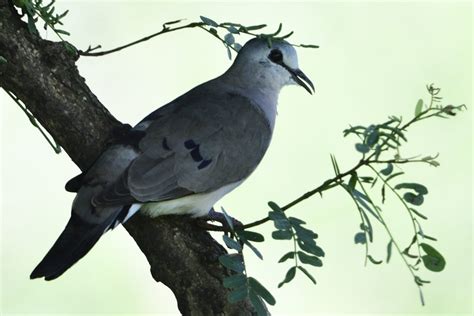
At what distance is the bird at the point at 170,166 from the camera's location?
3125 mm

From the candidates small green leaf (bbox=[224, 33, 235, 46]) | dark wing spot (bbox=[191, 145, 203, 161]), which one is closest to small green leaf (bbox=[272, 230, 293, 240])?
dark wing spot (bbox=[191, 145, 203, 161])

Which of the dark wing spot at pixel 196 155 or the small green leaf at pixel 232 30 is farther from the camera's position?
the dark wing spot at pixel 196 155

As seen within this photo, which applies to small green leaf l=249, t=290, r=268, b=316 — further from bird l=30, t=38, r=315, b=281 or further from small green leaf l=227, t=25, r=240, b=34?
small green leaf l=227, t=25, r=240, b=34

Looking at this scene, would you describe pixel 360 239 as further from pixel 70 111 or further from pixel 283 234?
pixel 70 111

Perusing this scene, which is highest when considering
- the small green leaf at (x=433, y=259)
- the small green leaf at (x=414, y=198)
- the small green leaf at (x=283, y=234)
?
the small green leaf at (x=414, y=198)

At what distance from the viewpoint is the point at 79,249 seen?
3020 mm

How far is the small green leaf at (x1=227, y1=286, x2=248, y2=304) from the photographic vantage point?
2.66m

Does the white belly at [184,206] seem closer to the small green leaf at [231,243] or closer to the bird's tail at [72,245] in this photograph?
the bird's tail at [72,245]

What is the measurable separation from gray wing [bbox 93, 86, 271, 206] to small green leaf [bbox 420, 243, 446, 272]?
1.16 metres

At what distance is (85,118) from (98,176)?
25 cm

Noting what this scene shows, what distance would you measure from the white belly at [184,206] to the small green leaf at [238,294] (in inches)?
26.8

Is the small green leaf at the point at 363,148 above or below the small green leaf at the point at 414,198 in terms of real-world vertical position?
above

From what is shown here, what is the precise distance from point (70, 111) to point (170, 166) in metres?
0.47

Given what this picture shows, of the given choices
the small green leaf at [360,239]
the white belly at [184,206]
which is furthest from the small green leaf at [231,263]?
the white belly at [184,206]
